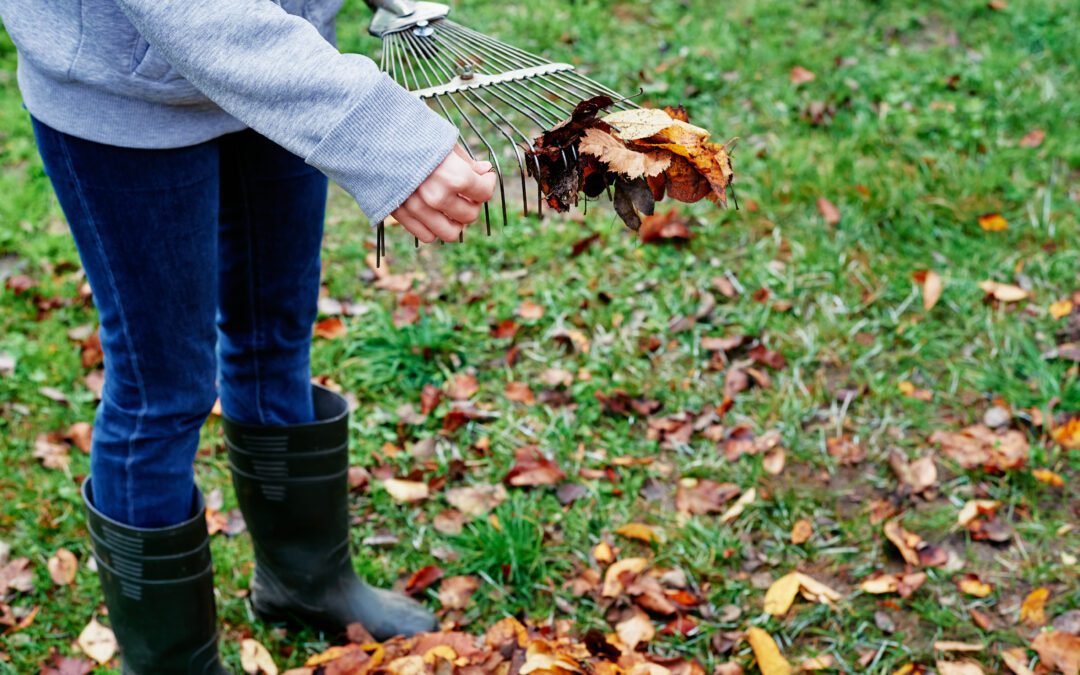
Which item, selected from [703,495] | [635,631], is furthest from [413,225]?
[703,495]

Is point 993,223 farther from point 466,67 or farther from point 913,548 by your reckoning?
point 466,67

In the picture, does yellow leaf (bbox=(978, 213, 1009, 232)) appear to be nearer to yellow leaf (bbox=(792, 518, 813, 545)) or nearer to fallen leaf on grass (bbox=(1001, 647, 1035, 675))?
yellow leaf (bbox=(792, 518, 813, 545))

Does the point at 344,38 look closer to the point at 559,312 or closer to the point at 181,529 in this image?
the point at 559,312

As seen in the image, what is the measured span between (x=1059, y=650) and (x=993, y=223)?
1737 mm

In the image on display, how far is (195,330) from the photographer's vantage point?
1.59m

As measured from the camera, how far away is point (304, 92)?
1.21 metres

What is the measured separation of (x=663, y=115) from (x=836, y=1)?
12.3 ft

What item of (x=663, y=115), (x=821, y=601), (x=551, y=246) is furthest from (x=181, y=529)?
(x=551, y=246)

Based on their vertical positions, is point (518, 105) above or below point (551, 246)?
above

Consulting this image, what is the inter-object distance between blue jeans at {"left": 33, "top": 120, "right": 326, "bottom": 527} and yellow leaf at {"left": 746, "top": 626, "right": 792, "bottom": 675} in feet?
3.62

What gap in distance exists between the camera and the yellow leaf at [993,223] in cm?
337

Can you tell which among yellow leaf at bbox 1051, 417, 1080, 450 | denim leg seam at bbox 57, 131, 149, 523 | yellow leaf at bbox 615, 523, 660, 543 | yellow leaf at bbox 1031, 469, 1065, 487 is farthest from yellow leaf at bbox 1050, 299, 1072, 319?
denim leg seam at bbox 57, 131, 149, 523

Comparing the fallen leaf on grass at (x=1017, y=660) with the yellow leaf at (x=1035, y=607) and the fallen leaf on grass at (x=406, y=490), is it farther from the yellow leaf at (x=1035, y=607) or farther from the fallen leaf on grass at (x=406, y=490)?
the fallen leaf on grass at (x=406, y=490)

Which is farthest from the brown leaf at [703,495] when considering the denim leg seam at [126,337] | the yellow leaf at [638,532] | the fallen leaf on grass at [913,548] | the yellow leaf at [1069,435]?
the denim leg seam at [126,337]
